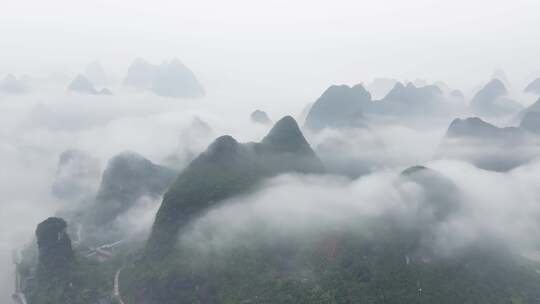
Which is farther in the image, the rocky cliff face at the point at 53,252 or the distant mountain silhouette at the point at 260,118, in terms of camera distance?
the distant mountain silhouette at the point at 260,118

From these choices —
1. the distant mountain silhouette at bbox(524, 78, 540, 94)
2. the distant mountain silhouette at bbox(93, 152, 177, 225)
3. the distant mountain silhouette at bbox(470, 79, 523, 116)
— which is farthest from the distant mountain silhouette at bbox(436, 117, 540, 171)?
the distant mountain silhouette at bbox(524, 78, 540, 94)

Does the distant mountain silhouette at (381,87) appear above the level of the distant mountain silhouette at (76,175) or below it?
below

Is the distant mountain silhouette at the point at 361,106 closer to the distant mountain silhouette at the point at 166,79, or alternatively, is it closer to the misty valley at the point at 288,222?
the misty valley at the point at 288,222

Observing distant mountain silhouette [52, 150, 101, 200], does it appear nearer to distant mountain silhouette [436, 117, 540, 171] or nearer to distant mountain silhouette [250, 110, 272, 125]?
distant mountain silhouette [250, 110, 272, 125]

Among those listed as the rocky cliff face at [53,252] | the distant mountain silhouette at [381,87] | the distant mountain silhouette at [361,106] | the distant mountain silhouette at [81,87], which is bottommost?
the distant mountain silhouette at [381,87]

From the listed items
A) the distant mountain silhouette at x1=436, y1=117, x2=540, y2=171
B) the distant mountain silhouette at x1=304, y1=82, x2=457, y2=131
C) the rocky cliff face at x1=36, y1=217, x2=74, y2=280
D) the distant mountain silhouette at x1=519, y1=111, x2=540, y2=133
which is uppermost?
the distant mountain silhouette at x1=519, y1=111, x2=540, y2=133

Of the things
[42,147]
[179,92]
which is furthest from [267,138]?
[179,92]

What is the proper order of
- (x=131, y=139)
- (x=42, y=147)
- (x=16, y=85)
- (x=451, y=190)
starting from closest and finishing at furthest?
(x=451, y=190)
(x=131, y=139)
(x=42, y=147)
(x=16, y=85)

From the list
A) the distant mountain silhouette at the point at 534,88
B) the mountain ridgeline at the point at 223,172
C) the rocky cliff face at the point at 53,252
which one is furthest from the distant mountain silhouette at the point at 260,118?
the distant mountain silhouette at the point at 534,88

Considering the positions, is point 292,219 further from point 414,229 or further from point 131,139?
point 131,139
